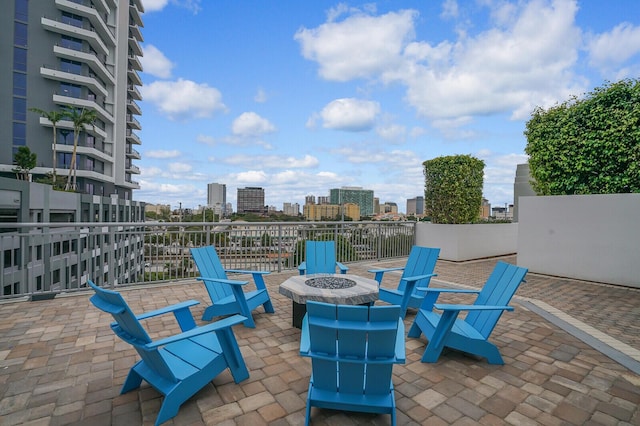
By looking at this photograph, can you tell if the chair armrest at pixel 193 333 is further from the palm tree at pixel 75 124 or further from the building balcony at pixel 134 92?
the building balcony at pixel 134 92

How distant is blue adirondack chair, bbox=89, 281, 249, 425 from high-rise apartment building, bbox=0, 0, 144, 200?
1643 inches

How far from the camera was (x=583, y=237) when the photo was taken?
726 cm

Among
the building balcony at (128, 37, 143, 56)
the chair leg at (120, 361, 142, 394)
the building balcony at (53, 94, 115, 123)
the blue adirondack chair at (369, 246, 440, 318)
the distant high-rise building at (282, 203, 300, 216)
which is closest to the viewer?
the chair leg at (120, 361, 142, 394)

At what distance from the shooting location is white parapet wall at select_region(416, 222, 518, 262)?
962 cm

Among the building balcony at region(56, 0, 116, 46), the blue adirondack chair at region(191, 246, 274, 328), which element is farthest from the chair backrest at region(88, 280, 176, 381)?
the building balcony at region(56, 0, 116, 46)

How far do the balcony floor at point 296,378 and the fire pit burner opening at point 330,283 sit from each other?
2.07 ft

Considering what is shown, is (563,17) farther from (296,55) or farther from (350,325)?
(350,325)

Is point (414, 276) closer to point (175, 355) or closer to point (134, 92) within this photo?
point (175, 355)

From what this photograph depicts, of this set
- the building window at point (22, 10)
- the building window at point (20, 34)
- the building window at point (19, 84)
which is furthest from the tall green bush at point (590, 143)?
the building window at point (22, 10)

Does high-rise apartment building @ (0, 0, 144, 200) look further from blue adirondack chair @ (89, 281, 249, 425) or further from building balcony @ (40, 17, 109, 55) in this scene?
blue adirondack chair @ (89, 281, 249, 425)

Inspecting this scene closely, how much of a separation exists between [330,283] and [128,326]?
230 cm

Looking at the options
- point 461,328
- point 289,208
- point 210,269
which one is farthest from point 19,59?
point 461,328

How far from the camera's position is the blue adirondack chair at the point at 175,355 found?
2.06 meters

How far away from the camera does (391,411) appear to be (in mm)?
2096
